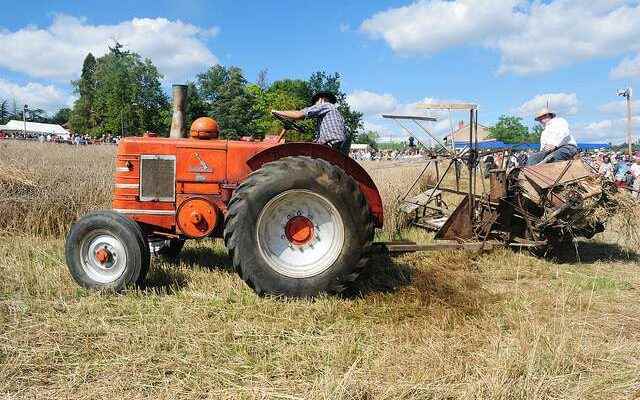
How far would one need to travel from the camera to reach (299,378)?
3.11 m

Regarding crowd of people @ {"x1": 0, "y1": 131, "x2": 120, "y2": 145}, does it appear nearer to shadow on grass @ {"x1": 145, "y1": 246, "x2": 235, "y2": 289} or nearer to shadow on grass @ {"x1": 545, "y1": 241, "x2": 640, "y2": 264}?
shadow on grass @ {"x1": 145, "y1": 246, "x2": 235, "y2": 289}

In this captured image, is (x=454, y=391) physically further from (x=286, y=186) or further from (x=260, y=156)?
(x=260, y=156)

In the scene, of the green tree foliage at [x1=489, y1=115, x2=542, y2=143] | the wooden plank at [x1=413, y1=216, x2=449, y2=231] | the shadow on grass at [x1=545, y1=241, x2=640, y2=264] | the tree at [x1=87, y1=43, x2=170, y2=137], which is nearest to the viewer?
the shadow on grass at [x1=545, y1=241, x2=640, y2=264]

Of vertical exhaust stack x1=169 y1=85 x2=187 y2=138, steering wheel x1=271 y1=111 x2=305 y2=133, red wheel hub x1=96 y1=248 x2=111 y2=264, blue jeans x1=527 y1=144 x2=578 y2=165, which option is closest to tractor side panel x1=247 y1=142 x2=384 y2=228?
steering wheel x1=271 y1=111 x2=305 y2=133

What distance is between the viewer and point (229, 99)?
2101 inches

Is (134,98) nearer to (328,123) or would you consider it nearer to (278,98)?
(278,98)

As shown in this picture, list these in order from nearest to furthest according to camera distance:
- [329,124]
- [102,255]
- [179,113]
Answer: [102,255] → [329,124] → [179,113]

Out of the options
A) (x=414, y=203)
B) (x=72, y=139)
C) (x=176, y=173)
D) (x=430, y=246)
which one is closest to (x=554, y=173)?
(x=430, y=246)

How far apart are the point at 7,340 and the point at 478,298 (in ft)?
12.9

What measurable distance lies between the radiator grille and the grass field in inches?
33.5

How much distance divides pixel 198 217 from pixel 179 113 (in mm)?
1724

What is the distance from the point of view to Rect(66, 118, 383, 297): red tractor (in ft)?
14.8

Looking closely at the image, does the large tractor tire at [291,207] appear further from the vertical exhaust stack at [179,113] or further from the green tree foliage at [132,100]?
the green tree foliage at [132,100]

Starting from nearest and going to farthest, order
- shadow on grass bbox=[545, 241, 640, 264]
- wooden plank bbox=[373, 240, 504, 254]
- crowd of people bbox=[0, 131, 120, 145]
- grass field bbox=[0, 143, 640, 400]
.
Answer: grass field bbox=[0, 143, 640, 400] < wooden plank bbox=[373, 240, 504, 254] < shadow on grass bbox=[545, 241, 640, 264] < crowd of people bbox=[0, 131, 120, 145]
